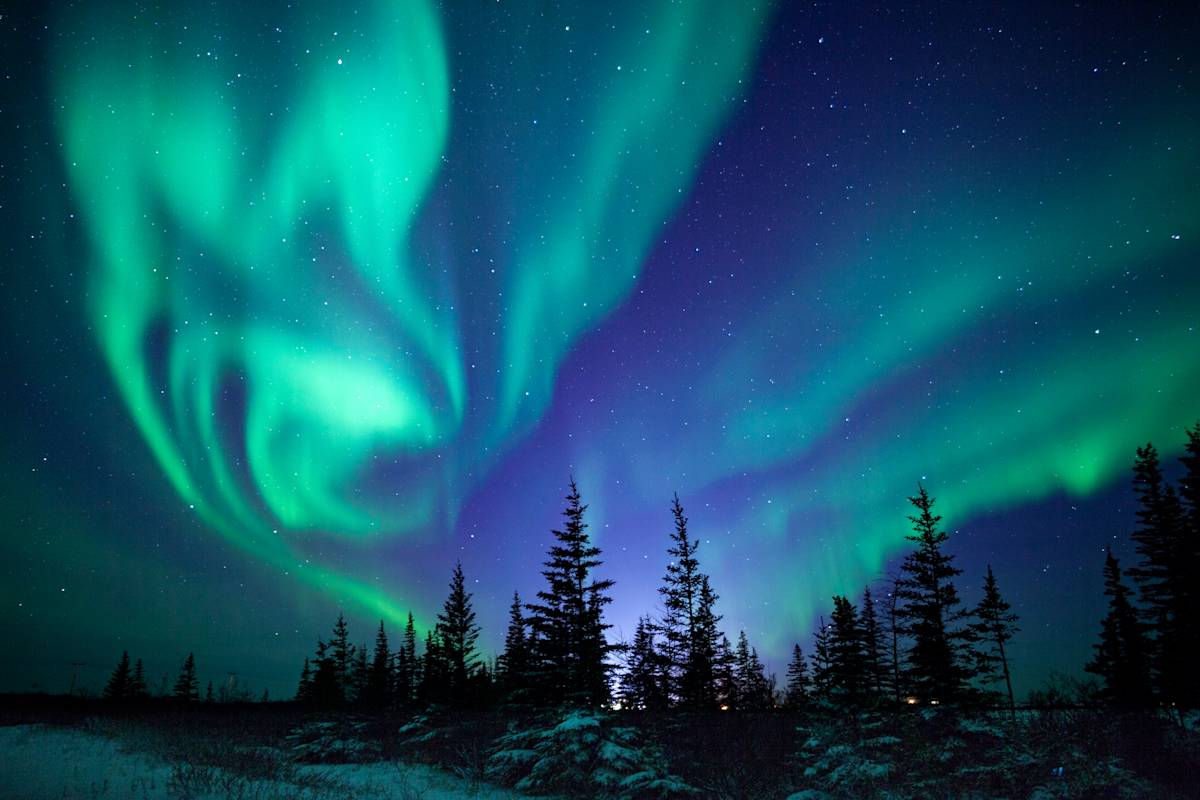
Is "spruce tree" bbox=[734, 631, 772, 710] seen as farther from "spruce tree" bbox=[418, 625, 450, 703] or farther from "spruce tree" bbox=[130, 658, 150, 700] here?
"spruce tree" bbox=[130, 658, 150, 700]

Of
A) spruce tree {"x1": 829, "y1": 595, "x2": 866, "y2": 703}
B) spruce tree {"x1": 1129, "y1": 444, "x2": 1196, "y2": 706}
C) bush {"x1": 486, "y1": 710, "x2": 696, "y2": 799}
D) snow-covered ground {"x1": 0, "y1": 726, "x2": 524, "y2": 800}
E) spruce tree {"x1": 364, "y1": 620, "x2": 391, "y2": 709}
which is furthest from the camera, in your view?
spruce tree {"x1": 364, "y1": 620, "x2": 391, "y2": 709}

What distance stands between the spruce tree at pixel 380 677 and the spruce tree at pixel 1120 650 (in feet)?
206

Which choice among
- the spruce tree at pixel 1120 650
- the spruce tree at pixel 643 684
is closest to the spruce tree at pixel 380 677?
the spruce tree at pixel 643 684

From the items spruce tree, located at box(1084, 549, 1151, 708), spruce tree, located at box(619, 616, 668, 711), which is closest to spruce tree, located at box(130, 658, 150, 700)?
spruce tree, located at box(619, 616, 668, 711)

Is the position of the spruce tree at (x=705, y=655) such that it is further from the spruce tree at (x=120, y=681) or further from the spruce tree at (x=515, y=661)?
the spruce tree at (x=120, y=681)

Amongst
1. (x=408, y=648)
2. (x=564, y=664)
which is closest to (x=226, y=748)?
(x=564, y=664)

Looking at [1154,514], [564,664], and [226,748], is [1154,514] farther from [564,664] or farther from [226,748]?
[226,748]

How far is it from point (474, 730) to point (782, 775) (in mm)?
13650

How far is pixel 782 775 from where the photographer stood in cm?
1623

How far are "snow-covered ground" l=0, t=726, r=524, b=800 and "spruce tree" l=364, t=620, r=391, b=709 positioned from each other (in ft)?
165

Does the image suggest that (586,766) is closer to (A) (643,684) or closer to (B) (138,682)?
(A) (643,684)

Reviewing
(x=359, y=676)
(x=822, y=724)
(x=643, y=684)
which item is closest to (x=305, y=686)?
(x=359, y=676)

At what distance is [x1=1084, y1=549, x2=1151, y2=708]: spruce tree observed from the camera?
116 feet

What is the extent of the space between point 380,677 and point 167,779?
61106 mm
